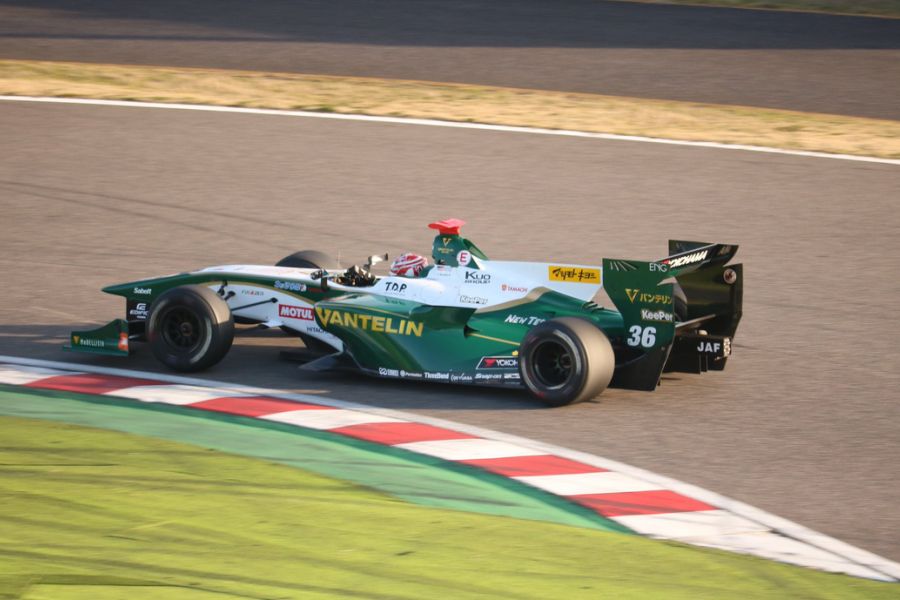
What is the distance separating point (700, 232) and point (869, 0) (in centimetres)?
1307

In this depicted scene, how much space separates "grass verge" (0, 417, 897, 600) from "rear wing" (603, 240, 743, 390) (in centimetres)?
214

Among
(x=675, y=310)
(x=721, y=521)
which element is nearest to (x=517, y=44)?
(x=675, y=310)

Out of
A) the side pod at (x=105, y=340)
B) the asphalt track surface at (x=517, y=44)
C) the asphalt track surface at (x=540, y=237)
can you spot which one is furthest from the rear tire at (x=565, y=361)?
the asphalt track surface at (x=517, y=44)

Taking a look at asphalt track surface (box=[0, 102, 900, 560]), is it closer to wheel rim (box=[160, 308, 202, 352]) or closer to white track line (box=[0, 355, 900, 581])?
white track line (box=[0, 355, 900, 581])

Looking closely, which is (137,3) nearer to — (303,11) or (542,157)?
(303,11)

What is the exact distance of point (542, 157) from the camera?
15.1 m

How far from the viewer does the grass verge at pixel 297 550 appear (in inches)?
221

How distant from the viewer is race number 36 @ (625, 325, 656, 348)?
8.22 meters

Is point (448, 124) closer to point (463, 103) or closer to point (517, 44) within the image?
point (463, 103)

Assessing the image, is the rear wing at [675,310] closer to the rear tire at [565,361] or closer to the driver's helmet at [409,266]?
the rear tire at [565,361]

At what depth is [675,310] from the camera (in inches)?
345

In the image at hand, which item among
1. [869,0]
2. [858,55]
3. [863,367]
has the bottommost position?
[863,367]

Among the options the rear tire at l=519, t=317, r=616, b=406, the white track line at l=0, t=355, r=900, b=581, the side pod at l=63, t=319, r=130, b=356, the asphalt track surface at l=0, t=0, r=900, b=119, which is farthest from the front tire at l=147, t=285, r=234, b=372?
the asphalt track surface at l=0, t=0, r=900, b=119

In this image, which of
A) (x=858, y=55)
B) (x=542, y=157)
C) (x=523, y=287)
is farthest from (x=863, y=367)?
(x=858, y=55)
